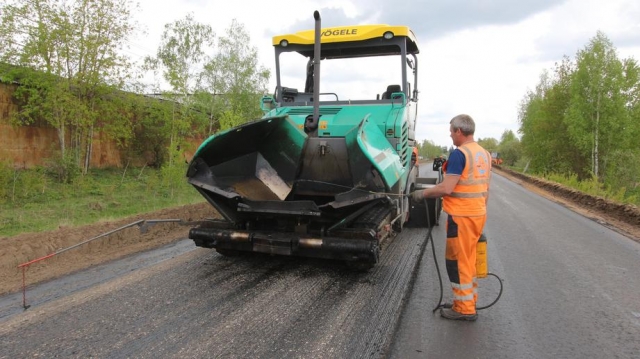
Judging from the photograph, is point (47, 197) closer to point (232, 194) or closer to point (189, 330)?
point (232, 194)

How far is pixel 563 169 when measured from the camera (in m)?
→ 28.1

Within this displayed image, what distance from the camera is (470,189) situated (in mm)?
3496

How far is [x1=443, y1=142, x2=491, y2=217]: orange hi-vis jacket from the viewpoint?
348 cm

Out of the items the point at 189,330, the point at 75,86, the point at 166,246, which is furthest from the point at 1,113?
the point at 189,330

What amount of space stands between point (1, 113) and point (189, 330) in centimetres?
1365

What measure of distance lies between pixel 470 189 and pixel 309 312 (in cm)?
179

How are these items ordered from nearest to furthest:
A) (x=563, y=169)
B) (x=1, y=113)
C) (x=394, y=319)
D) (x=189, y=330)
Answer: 1. (x=189, y=330)
2. (x=394, y=319)
3. (x=1, y=113)
4. (x=563, y=169)

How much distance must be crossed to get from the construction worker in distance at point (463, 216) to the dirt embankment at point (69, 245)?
4226 mm

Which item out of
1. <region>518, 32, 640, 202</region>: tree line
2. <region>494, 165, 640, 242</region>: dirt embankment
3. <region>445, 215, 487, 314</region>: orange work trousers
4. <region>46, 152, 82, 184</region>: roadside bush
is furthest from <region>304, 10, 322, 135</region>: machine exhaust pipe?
<region>518, 32, 640, 202</region>: tree line

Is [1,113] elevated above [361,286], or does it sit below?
above

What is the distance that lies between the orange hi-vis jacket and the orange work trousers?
0.07m

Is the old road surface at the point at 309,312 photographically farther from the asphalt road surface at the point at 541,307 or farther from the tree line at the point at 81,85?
the tree line at the point at 81,85

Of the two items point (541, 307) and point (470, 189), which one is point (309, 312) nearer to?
point (470, 189)

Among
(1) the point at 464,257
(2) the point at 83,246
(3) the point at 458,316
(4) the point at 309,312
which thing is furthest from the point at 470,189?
(2) the point at 83,246
